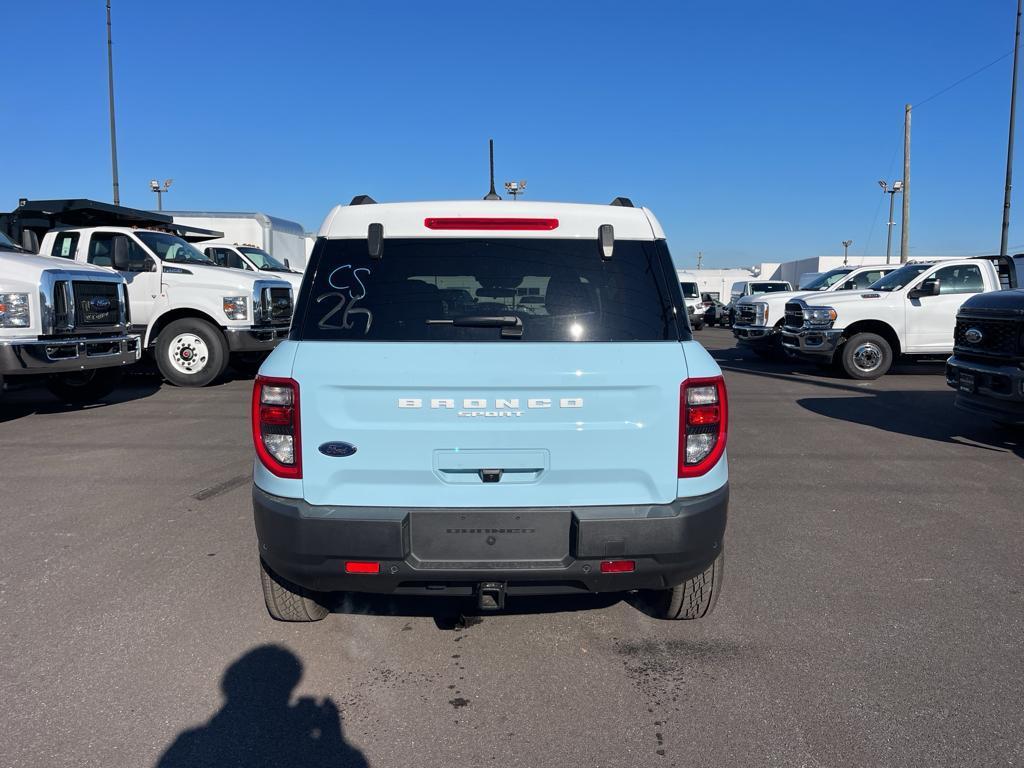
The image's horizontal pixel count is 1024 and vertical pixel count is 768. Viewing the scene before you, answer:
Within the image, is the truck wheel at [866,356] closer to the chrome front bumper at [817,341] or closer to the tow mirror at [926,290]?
the chrome front bumper at [817,341]

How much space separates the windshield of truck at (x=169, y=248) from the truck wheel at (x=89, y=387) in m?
2.20

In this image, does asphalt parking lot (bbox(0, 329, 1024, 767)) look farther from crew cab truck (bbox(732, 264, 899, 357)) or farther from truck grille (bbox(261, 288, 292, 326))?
crew cab truck (bbox(732, 264, 899, 357))

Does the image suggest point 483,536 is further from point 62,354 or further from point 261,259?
point 261,259

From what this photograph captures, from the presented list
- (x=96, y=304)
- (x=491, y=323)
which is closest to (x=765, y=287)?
(x=96, y=304)

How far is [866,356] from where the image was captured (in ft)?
43.2

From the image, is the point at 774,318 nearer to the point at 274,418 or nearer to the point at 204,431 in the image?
the point at 204,431

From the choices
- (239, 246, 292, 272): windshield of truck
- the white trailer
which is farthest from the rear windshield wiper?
the white trailer

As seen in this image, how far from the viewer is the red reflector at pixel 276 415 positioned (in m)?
2.85

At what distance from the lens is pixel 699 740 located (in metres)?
2.69

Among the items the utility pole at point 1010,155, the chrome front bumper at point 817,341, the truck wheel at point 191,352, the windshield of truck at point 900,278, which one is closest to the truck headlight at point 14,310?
the truck wheel at point 191,352

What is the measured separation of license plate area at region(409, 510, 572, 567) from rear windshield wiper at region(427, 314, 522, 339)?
0.69 meters

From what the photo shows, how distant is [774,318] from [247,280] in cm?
1061

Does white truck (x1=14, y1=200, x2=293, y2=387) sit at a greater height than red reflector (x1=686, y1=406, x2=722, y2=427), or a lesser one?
greater

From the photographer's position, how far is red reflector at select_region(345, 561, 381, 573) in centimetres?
282
